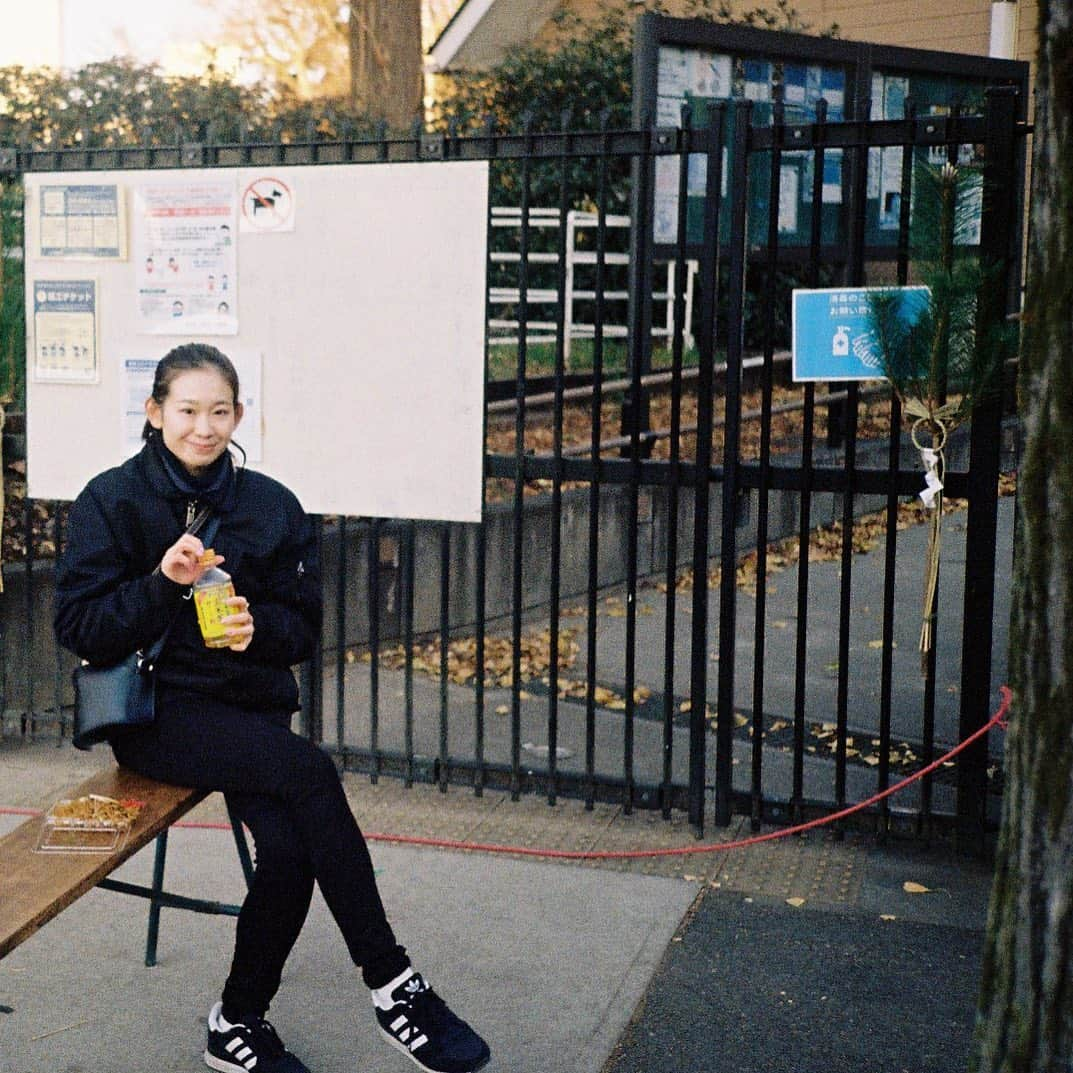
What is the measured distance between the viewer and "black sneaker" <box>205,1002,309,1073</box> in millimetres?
3453

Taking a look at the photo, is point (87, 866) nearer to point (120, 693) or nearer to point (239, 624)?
point (120, 693)

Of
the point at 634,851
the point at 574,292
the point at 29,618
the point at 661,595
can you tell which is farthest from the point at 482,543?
the point at 574,292

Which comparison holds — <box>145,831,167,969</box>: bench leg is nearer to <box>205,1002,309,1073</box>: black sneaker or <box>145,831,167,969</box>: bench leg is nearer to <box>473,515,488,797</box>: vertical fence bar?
<box>205,1002,309,1073</box>: black sneaker

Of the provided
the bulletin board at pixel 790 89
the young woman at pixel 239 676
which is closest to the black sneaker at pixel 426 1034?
the young woman at pixel 239 676

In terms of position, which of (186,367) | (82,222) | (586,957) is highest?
(82,222)

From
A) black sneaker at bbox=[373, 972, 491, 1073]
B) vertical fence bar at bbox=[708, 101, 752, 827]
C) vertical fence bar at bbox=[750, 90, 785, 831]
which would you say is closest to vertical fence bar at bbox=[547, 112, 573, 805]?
vertical fence bar at bbox=[708, 101, 752, 827]

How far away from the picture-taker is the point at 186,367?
12.7 feet

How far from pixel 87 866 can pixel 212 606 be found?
657 millimetres

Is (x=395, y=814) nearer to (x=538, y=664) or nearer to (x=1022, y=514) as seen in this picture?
(x=538, y=664)

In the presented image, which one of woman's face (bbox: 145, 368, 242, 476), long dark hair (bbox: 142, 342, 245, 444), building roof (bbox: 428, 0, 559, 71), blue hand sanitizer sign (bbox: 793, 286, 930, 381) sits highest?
building roof (bbox: 428, 0, 559, 71)

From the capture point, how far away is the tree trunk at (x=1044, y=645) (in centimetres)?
224

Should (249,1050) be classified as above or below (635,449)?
below

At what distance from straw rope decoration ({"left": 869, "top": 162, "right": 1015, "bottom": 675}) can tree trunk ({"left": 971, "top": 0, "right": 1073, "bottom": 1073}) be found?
7.27 feet

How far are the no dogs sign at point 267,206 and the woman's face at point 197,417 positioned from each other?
5.41 ft
